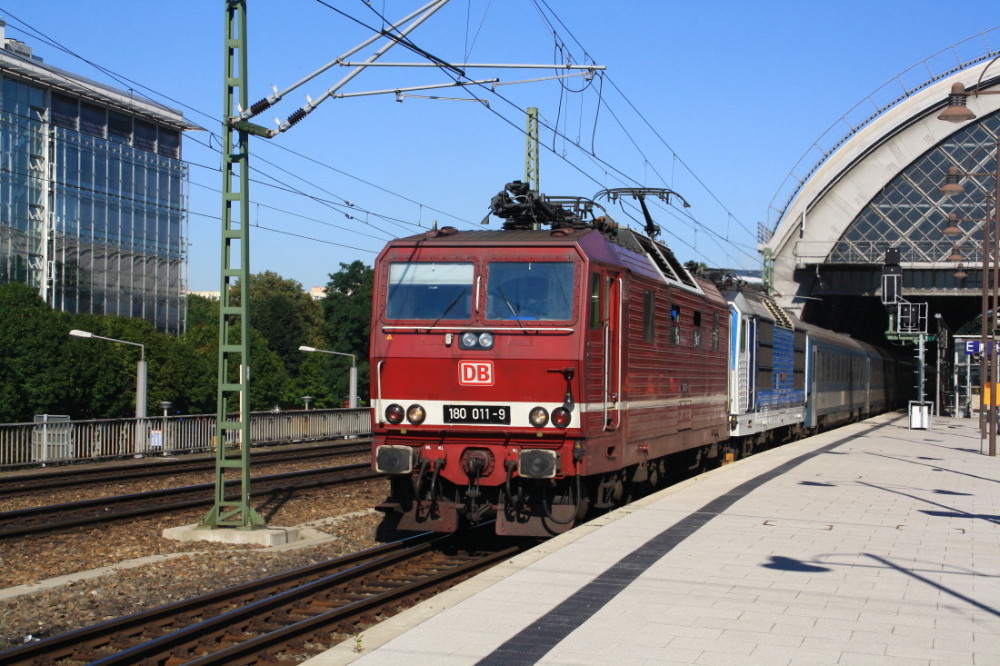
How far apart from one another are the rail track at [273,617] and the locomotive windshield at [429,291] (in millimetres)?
2733

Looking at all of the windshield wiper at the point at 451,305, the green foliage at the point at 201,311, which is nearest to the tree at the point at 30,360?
the windshield wiper at the point at 451,305

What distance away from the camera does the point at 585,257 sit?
39.2ft

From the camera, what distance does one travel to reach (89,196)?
65.5 metres

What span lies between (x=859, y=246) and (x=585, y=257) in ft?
163

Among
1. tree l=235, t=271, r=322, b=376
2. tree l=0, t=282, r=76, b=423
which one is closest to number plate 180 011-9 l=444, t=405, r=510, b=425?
tree l=0, t=282, r=76, b=423

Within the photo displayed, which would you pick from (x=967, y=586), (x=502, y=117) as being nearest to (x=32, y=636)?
(x=967, y=586)

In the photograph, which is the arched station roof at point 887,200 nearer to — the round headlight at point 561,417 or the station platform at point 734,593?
the station platform at point 734,593

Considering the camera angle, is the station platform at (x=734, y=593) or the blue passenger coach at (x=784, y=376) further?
the blue passenger coach at (x=784, y=376)

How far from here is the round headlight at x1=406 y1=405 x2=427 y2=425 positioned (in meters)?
12.0

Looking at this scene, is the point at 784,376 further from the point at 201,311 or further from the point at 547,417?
the point at 201,311

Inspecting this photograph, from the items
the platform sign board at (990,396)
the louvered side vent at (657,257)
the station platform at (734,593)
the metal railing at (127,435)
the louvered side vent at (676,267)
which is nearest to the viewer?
the station platform at (734,593)

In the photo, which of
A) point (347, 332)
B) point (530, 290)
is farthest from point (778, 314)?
point (347, 332)

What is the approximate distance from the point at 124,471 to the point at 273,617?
16.2m

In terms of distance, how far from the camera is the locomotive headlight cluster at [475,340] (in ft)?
Result: 39.2
